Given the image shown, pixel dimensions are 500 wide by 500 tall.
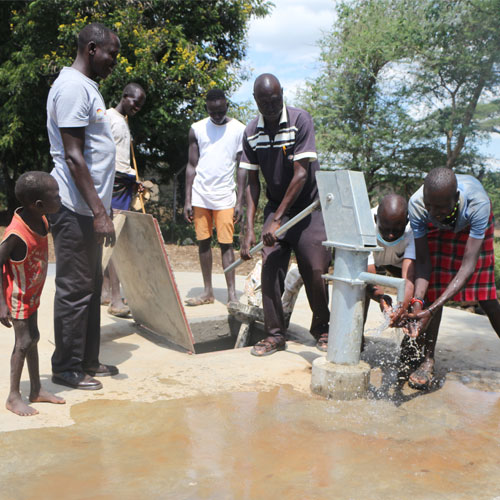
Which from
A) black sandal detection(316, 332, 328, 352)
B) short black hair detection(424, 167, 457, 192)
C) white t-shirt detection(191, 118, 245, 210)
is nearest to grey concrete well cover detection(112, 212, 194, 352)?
black sandal detection(316, 332, 328, 352)

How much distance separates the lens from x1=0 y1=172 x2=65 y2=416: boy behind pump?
8.48 ft

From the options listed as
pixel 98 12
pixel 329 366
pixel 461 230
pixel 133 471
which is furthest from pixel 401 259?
pixel 98 12

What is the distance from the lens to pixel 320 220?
3686 mm

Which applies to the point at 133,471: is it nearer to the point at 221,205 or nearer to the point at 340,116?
the point at 221,205

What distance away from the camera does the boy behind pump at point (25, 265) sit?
2.58 m

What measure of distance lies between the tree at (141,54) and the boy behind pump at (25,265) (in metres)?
8.96

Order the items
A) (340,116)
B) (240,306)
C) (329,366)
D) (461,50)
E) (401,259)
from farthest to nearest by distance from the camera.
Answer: (340,116)
(461,50)
(240,306)
(401,259)
(329,366)

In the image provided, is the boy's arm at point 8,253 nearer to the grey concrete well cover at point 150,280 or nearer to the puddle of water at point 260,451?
the puddle of water at point 260,451

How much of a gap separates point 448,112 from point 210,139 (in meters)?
8.66

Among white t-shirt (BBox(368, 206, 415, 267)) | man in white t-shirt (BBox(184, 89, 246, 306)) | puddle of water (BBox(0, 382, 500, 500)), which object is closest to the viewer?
puddle of water (BBox(0, 382, 500, 500))

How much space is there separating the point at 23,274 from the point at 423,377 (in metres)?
2.22

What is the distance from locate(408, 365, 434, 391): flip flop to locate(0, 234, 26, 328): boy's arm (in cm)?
217

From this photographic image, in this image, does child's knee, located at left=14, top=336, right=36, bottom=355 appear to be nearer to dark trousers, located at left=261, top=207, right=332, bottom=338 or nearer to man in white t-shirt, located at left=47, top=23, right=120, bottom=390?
man in white t-shirt, located at left=47, top=23, right=120, bottom=390

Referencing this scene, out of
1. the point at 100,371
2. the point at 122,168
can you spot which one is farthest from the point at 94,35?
the point at 100,371
